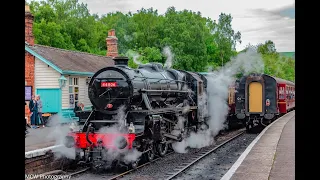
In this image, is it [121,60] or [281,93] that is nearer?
[121,60]

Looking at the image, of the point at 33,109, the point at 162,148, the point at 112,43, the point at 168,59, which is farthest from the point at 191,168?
the point at 112,43

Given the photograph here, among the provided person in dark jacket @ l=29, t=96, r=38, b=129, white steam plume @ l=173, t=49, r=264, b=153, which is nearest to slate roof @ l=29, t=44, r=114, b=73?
A: person in dark jacket @ l=29, t=96, r=38, b=129

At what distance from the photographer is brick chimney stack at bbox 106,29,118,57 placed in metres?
24.3

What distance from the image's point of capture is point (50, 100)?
1697 cm

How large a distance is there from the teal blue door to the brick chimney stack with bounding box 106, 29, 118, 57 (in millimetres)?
8248

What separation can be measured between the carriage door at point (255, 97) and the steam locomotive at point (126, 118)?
6666mm

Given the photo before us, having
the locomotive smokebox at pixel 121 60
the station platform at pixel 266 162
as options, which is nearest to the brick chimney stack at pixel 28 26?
the locomotive smokebox at pixel 121 60

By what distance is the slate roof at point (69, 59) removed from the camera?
56.4ft

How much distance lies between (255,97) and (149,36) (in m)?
13.1

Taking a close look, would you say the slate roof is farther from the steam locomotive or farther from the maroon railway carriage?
the maroon railway carriage

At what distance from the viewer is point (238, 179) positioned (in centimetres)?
737

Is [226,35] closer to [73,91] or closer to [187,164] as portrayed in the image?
[73,91]
